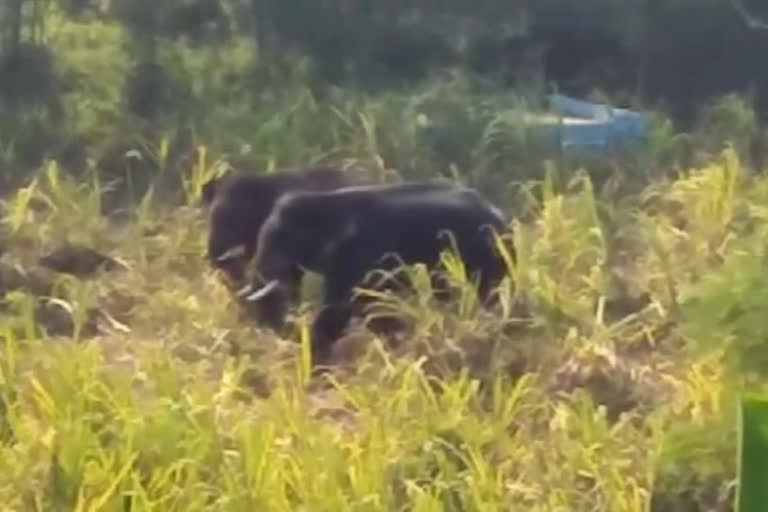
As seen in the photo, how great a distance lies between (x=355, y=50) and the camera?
5480 millimetres

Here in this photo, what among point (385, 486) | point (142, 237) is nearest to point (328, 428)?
point (385, 486)

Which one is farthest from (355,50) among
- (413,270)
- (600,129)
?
(413,270)

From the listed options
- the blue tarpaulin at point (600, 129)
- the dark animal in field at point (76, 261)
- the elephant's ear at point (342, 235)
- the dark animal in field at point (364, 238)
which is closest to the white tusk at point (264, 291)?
the dark animal in field at point (364, 238)

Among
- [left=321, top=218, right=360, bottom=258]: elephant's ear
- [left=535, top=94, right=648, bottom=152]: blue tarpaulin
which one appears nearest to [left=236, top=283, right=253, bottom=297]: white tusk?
[left=321, top=218, right=360, bottom=258]: elephant's ear

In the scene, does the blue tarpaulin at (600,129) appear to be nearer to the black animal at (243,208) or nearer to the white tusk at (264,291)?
the black animal at (243,208)

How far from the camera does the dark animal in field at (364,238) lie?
355cm

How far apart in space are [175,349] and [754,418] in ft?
7.68

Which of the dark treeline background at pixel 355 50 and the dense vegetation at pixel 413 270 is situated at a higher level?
the dark treeline background at pixel 355 50

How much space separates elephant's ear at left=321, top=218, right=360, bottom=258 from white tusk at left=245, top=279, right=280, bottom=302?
0.37 feet

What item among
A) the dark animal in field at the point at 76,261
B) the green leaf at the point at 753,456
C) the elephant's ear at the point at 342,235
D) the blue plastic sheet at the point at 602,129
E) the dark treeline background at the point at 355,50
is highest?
the green leaf at the point at 753,456

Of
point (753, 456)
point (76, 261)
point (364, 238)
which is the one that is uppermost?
point (753, 456)

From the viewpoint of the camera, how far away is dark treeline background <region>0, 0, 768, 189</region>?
516 cm

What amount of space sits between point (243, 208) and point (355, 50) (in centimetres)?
175

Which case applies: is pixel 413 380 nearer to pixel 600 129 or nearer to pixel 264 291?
pixel 264 291
